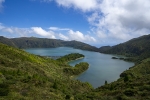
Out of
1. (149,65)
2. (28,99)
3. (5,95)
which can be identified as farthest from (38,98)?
(149,65)

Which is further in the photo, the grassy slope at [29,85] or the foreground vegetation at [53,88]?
the foreground vegetation at [53,88]

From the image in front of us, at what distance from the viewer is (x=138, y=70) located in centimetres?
10606

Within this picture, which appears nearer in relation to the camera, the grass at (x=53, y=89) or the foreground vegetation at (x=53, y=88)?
the grass at (x=53, y=89)

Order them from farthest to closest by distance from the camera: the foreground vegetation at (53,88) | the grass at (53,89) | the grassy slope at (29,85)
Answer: the foreground vegetation at (53,88), the grass at (53,89), the grassy slope at (29,85)

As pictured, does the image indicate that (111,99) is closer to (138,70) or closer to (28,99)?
(28,99)

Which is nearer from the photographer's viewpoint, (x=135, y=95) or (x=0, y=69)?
(x=135, y=95)

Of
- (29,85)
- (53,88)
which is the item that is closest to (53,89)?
(53,88)

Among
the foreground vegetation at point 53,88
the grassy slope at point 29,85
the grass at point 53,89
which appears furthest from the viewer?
the foreground vegetation at point 53,88

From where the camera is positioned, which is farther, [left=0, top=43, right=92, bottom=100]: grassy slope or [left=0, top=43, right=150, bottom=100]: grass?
[left=0, top=43, right=150, bottom=100]: grass

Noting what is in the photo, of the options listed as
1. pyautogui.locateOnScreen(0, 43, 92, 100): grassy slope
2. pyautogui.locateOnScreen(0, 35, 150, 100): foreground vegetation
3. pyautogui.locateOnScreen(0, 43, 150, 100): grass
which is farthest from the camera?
pyautogui.locateOnScreen(0, 35, 150, 100): foreground vegetation

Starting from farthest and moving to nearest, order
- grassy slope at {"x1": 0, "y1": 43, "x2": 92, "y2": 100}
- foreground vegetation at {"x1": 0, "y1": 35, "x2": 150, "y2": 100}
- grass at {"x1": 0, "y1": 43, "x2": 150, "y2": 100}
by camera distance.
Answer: foreground vegetation at {"x1": 0, "y1": 35, "x2": 150, "y2": 100} → grass at {"x1": 0, "y1": 43, "x2": 150, "y2": 100} → grassy slope at {"x1": 0, "y1": 43, "x2": 92, "y2": 100}

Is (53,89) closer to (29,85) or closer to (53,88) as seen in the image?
(53,88)

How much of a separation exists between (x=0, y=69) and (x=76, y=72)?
7713 cm

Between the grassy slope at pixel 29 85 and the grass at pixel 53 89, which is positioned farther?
the grass at pixel 53 89
